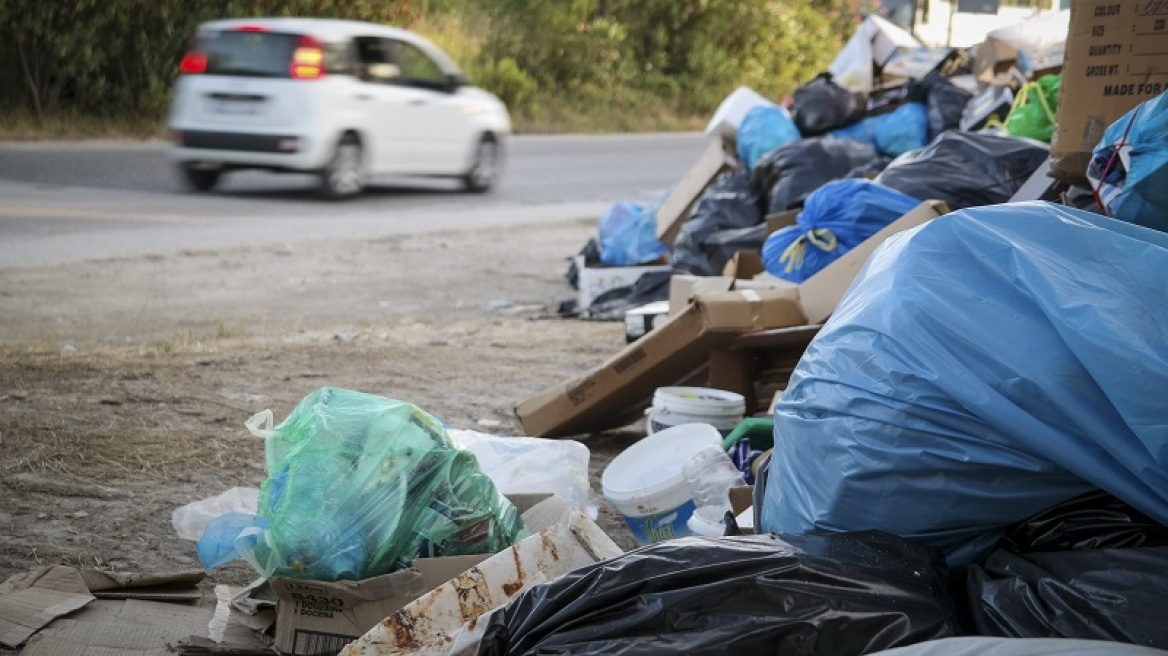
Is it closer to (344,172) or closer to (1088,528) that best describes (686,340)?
(1088,528)

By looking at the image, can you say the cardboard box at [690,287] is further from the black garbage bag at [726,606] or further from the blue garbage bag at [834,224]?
the black garbage bag at [726,606]

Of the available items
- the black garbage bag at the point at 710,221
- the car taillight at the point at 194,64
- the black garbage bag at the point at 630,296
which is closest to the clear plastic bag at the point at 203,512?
the black garbage bag at the point at 710,221

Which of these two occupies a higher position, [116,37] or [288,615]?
[288,615]

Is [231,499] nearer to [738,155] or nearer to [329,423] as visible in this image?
[329,423]

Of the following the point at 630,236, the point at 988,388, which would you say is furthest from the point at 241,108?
the point at 988,388

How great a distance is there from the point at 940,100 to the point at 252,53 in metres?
6.24

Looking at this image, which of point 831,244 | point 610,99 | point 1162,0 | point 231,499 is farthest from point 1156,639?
point 610,99

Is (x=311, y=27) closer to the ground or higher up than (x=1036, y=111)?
closer to the ground

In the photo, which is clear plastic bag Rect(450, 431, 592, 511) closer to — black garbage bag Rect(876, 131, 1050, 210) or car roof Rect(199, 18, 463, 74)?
black garbage bag Rect(876, 131, 1050, 210)

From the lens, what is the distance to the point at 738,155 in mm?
7844

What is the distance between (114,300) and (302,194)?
4.80 meters

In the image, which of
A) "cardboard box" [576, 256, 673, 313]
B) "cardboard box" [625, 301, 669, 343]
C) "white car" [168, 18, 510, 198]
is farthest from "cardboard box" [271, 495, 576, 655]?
"white car" [168, 18, 510, 198]

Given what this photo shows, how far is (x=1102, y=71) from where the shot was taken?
398cm

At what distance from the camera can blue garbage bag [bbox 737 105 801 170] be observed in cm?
748
